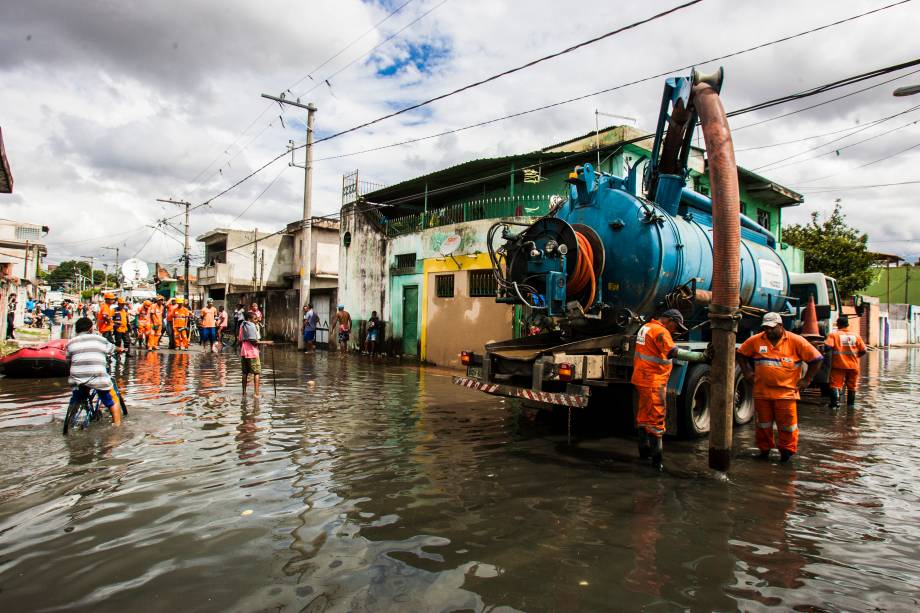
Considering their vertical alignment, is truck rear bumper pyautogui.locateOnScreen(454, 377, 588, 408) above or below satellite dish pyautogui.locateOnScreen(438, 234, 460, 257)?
below

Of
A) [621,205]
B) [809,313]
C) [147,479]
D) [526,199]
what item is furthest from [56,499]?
[526,199]

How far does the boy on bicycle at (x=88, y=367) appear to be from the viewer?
688 centimetres

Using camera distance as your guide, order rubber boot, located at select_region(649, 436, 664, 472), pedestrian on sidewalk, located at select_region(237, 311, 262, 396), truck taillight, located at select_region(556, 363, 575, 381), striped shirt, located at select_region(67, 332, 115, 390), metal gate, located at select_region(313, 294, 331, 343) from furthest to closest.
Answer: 1. metal gate, located at select_region(313, 294, 331, 343)
2. pedestrian on sidewalk, located at select_region(237, 311, 262, 396)
3. striped shirt, located at select_region(67, 332, 115, 390)
4. truck taillight, located at select_region(556, 363, 575, 381)
5. rubber boot, located at select_region(649, 436, 664, 472)

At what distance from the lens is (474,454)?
6234mm

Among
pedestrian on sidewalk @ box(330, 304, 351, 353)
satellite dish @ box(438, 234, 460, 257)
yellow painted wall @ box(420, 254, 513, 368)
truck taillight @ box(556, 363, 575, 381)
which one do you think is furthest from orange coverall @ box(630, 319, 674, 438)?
pedestrian on sidewalk @ box(330, 304, 351, 353)

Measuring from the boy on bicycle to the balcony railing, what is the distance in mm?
11425

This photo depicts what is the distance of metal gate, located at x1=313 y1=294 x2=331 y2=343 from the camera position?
25.2m

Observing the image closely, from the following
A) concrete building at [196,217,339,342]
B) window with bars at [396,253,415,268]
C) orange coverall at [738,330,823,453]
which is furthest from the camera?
concrete building at [196,217,339,342]

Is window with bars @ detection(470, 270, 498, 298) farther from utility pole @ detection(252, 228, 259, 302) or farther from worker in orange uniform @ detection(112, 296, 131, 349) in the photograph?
utility pole @ detection(252, 228, 259, 302)

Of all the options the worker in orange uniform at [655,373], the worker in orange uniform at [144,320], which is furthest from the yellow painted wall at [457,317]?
the worker in orange uniform at [655,373]

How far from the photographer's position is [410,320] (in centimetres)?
2020

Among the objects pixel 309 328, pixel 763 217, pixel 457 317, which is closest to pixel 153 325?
pixel 309 328

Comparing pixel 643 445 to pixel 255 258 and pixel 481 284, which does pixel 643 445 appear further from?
pixel 255 258

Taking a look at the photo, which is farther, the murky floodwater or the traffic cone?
the traffic cone
